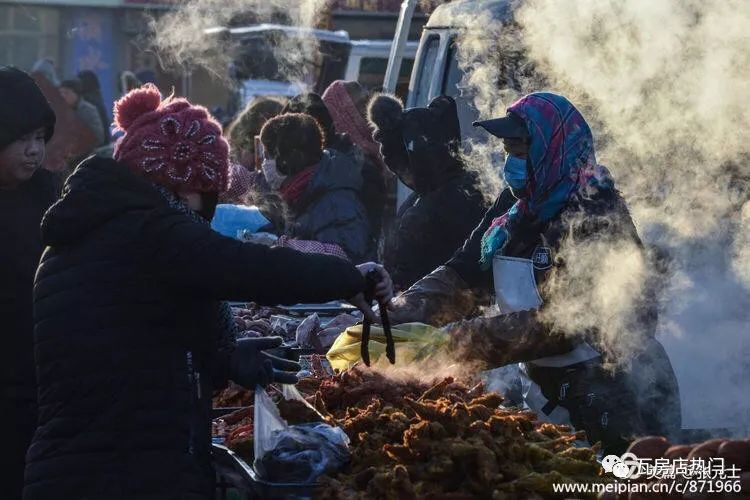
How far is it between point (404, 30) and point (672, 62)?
3694 millimetres

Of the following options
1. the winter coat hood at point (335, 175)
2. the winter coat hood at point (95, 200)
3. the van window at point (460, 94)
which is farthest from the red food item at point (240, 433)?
the van window at point (460, 94)

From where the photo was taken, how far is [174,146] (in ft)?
11.6

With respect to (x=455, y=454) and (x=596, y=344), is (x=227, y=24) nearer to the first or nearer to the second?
(x=596, y=344)

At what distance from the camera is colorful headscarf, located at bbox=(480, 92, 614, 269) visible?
484cm

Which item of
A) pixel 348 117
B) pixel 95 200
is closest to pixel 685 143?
pixel 348 117

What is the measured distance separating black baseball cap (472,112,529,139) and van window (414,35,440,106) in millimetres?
4589

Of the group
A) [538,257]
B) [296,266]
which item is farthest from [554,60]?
[296,266]

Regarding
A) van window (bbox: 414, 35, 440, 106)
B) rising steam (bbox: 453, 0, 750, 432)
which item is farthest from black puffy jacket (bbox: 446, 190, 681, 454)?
van window (bbox: 414, 35, 440, 106)

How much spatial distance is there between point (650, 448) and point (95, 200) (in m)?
1.55

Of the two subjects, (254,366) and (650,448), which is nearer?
(650,448)

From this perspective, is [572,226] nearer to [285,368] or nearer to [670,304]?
[285,368]

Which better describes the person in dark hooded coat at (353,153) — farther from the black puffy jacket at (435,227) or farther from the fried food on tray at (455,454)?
the fried food on tray at (455,454)

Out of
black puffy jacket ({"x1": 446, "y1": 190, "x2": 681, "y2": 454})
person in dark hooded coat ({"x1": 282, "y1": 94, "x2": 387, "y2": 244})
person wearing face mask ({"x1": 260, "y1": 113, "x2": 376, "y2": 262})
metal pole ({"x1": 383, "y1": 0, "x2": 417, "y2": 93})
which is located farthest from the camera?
metal pole ({"x1": 383, "y1": 0, "x2": 417, "y2": 93})

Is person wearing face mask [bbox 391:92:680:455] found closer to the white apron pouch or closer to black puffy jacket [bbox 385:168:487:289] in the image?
the white apron pouch
